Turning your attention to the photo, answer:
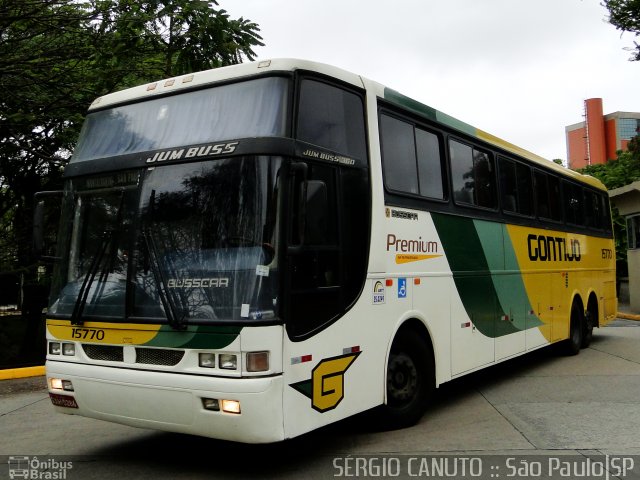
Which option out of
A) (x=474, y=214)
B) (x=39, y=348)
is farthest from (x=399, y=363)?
(x=39, y=348)

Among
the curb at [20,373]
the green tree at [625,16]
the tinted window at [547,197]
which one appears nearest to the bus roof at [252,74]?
the tinted window at [547,197]

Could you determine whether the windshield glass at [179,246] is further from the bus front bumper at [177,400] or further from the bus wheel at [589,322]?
the bus wheel at [589,322]

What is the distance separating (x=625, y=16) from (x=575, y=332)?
9.83m

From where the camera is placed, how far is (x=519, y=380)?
364 inches

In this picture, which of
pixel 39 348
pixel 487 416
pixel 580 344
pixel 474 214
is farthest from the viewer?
pixel 39 348

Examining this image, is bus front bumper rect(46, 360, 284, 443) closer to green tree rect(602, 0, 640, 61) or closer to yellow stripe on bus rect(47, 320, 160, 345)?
yellow stripe on bus rect(47, 320, 160, 345)

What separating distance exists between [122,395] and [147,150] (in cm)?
198

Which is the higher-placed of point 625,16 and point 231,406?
point 625,16

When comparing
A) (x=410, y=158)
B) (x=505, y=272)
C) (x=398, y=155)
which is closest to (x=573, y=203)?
(x=505, y=272)

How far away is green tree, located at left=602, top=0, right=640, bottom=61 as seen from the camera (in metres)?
16.7

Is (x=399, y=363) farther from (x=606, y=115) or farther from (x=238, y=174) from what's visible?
(x=606, y=115)

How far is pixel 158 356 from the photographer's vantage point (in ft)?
16.0

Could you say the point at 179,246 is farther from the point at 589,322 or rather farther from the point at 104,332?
Result: the point at 589,322

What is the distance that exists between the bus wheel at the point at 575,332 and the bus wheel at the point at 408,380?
5761mm
